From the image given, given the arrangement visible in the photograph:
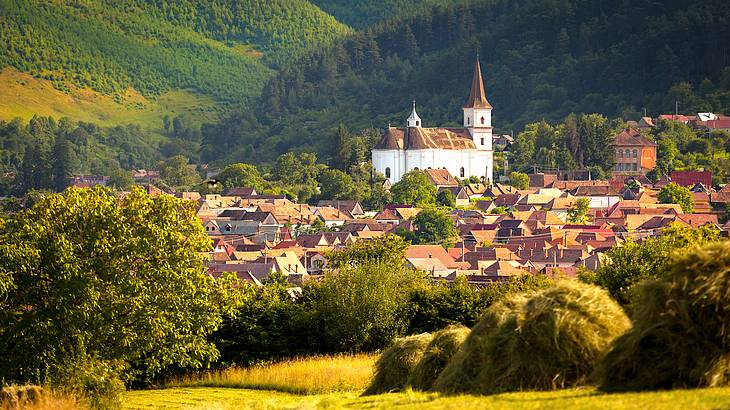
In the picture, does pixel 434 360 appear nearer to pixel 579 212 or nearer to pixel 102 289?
pixel 102 289

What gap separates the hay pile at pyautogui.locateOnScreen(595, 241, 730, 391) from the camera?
45.8ft

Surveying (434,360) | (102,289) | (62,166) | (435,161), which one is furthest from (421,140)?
(434,360)

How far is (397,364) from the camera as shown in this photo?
19438 millimetres

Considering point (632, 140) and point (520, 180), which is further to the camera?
point (632, 140)

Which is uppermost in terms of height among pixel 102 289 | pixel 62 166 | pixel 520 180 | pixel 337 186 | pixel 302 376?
pixel 62 166

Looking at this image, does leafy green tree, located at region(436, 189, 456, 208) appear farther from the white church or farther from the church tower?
the church tower

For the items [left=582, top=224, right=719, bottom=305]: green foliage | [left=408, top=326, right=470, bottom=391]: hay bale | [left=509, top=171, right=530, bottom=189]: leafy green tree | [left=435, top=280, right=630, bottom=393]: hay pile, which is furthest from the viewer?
[left=509, top=171, right=530, bottom=189]: leafy green tree

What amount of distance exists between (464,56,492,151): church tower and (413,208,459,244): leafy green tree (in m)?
37.3

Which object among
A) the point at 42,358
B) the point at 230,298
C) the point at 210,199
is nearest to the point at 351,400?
the point at 42,358

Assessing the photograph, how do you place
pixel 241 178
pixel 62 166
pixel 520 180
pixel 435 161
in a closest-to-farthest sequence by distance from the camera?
pixel 520 180 → pixel 435 161 → pixel 241 178 → pixel 62 166

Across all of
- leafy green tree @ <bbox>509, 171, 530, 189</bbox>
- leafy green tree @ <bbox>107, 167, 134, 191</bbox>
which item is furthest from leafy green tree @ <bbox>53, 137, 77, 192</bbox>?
leafy green tree @ <bbox>509, 171, 530, 189</bbox>

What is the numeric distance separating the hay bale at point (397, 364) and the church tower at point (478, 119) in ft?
422

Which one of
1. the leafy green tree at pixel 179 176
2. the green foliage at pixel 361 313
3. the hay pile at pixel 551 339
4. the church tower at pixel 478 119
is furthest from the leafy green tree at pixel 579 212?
the hay pile at pixel 551 339

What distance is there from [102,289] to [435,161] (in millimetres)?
118355
